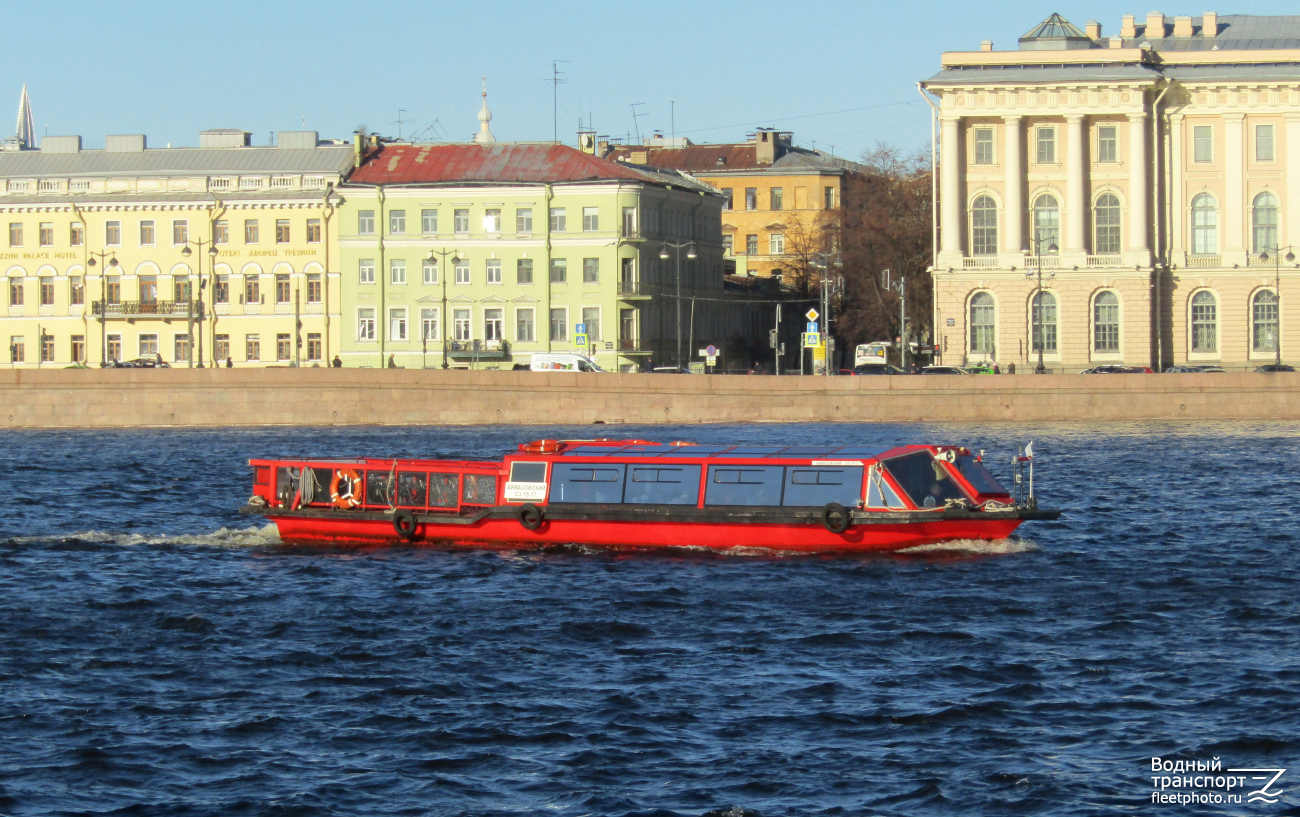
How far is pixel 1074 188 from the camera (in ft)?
218

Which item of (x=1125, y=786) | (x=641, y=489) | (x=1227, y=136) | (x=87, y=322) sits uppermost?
(x=1227, y=136)

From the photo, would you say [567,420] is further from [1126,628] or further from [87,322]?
[1126,628]

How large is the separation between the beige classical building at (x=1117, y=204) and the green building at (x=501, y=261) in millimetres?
11461

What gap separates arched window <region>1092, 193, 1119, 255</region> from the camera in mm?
66625

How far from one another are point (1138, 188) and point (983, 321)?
7141 millimetres

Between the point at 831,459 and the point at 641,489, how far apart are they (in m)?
2.74

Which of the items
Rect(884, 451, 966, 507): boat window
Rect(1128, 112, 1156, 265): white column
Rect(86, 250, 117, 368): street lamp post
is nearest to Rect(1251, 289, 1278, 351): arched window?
Rect(1128, 112, 1156, 265): white column

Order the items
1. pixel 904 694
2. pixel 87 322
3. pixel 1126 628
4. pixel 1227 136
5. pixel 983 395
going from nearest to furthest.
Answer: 1. pixel 904 694
2. pixel 1126 628
3. pixel 983 395
4. pixel 1227 136
5. pixel 87 322

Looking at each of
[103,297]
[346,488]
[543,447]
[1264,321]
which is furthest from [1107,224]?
[346,488]

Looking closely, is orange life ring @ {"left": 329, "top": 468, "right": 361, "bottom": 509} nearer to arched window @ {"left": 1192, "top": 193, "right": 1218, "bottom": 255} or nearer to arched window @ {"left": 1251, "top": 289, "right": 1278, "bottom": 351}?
arched window @ {"left": 1251, "top": 289, "right": 1278, "bottom": 351}

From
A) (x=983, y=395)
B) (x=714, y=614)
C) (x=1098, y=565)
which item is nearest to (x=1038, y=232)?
(x=983, y=395)

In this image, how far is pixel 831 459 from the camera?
81.1ft

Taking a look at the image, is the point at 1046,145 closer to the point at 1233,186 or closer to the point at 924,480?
the point at 1233,186

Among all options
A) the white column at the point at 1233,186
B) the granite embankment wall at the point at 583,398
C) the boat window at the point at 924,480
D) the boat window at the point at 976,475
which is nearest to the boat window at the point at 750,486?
the boat window at the point at 924,480
